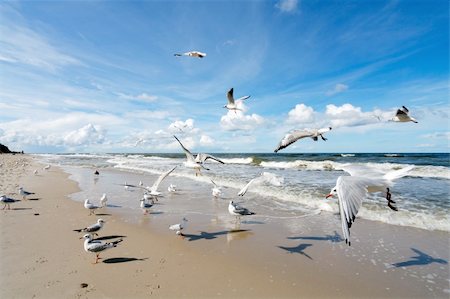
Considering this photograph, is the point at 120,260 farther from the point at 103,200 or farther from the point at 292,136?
the point at 103,200

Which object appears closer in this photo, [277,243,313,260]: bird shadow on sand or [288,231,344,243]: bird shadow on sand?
[277,243,313,260]: bird shadow on sand

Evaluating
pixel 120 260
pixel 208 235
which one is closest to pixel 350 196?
pixel 120 260

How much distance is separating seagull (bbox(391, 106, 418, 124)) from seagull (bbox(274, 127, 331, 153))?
262cm

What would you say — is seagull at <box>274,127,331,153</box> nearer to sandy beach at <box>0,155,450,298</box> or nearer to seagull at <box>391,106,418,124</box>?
sandy beach at <box>0,155,450,298</box>

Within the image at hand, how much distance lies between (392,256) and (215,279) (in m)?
4.04

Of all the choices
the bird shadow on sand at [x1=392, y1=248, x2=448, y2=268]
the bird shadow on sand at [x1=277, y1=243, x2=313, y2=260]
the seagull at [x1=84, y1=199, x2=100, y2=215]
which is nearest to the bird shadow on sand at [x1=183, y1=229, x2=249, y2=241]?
the bird shadow on sand at [x1=277, y1=243, x2=313, y2=260]

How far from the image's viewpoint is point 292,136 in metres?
6.36

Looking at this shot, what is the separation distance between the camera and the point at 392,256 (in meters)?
6.63

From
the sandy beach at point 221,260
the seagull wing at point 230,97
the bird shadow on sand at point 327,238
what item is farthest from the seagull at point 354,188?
the seagull wing at point 230,97

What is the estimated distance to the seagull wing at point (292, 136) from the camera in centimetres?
615

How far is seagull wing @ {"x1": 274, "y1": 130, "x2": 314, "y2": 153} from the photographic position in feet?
20.2

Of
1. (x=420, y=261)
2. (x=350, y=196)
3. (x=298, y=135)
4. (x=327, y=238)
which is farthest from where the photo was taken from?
(x=327, y=238)

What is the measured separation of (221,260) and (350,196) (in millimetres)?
3393

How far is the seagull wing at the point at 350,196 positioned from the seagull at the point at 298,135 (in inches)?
61.9
